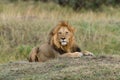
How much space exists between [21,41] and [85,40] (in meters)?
1.68

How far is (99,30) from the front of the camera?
15273 mm

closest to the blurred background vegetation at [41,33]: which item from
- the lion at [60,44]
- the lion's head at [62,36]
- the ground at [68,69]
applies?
the lion at [60,44]

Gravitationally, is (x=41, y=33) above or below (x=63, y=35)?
below

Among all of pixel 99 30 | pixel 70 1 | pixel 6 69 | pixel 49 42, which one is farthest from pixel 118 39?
pixel 70 1

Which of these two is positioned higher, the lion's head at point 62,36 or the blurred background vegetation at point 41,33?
the lion's head at point 62,36

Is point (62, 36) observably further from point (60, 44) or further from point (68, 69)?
point (68, 69)

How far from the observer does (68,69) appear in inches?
311

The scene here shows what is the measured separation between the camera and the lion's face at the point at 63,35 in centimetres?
909

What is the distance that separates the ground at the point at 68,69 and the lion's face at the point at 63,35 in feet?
1.32

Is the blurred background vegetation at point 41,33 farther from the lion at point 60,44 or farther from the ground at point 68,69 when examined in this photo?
the ground at point 68,69

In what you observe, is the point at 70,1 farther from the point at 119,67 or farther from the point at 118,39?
the point at 119,67

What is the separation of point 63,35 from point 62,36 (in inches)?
1.1

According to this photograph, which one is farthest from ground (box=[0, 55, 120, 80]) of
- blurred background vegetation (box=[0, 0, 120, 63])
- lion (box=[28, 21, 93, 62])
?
blurred background vegetation (box=[0, 0, 120, 63])

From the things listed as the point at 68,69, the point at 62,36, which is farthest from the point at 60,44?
the point at 68,69
